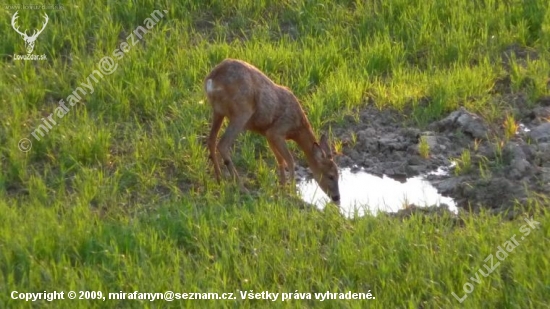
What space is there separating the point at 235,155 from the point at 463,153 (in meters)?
2.28

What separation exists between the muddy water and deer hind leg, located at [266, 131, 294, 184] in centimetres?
23

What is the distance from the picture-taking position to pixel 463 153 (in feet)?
35.4

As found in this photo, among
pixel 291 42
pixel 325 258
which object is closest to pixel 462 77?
pixel 291 42

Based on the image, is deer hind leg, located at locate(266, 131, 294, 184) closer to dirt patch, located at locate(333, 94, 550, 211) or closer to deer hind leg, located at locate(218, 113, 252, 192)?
deer hind leg, located at locate(218, 113, 252, 192)

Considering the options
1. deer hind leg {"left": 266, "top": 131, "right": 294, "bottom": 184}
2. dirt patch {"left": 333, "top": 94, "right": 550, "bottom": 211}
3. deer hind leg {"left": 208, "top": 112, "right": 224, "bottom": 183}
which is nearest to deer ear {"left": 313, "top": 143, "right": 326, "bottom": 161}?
deer hind leg {"left": 266, "top": 131, "right": 294, "bottom": 184}

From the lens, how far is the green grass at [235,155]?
8422mm

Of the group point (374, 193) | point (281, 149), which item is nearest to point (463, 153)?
point (374, 193)

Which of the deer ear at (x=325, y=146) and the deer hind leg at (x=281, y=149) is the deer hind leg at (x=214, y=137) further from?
the deer ear at (x=325, y=146)

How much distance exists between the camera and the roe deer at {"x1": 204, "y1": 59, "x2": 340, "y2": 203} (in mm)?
A: 10414

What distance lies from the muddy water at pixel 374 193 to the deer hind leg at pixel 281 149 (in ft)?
0.77

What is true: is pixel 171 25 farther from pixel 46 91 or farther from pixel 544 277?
pixel 544 277

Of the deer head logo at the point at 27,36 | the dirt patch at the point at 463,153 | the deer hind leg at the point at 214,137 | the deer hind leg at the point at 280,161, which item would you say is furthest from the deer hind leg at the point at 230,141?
the deer head logo at the point at 27,36

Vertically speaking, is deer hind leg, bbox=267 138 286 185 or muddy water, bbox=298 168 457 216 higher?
deer hind leg, bbox=267 138 286 185

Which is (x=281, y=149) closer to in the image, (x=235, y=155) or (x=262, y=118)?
(x=262, y=118)
